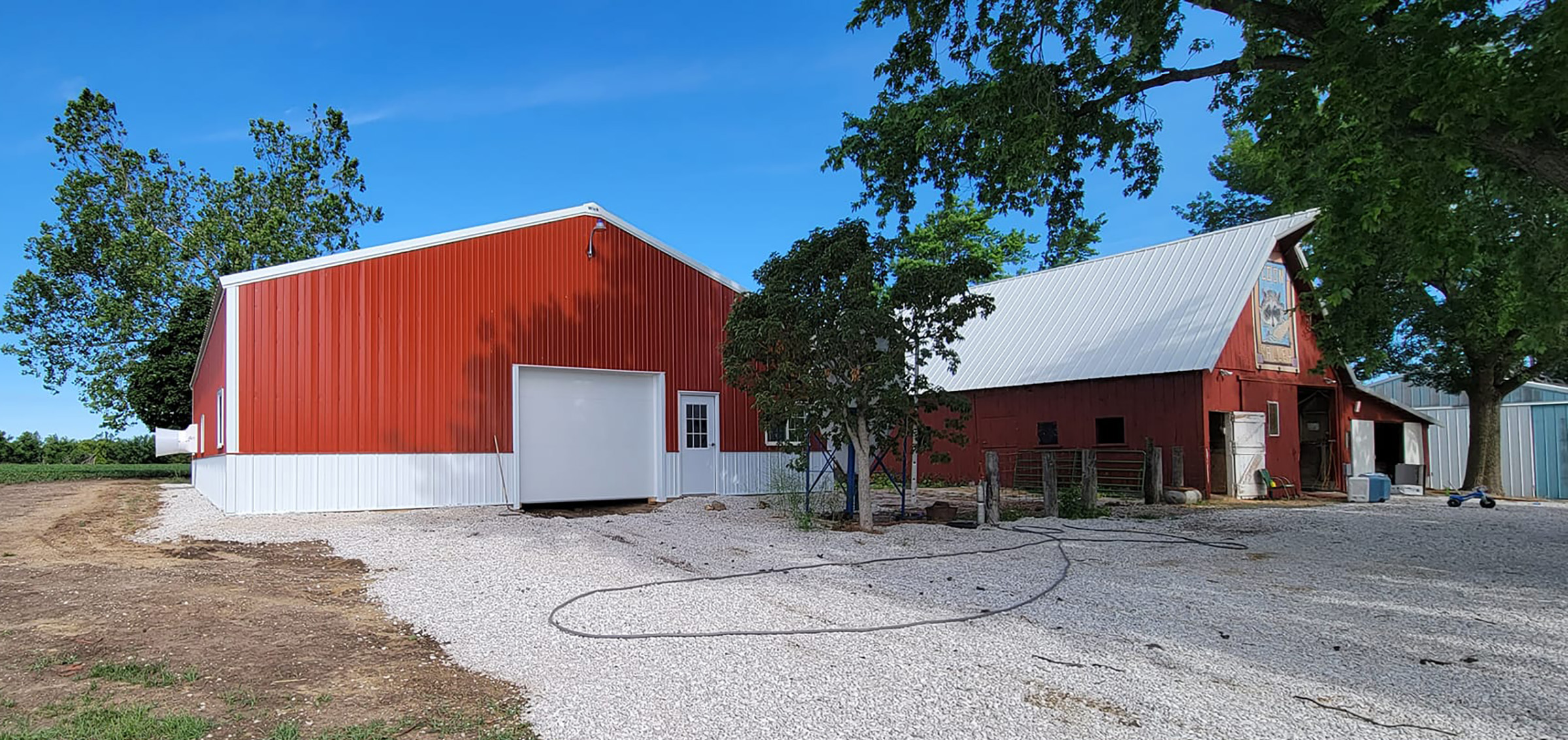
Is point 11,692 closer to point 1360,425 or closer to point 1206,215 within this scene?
point 1360,425

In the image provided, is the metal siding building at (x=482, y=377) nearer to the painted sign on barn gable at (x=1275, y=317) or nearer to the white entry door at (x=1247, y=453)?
the white entry door at (x=1247, y=453)

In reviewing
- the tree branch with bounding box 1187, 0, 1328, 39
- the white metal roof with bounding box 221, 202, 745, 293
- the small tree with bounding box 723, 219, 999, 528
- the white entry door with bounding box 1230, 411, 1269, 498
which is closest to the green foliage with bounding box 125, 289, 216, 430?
the white metal roof with bounding box 221, 202, 745, 293

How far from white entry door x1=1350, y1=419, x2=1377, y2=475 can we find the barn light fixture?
688 inches

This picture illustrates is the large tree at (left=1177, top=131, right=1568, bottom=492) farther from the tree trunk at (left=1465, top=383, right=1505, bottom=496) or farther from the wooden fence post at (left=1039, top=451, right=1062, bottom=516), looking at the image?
the tree trunk at (left=1465, top=383, right=1505, bottom=496)

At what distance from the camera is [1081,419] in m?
18.8

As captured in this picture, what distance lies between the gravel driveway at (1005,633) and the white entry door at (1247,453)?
6.78 m

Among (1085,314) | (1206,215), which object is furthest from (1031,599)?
(1206,215)

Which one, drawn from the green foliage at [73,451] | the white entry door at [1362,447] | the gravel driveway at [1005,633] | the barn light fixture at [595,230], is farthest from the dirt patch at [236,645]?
the green foliage at [73,451]

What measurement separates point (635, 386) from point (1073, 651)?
37.0 feet

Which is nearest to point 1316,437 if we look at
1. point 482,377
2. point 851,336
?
point 851,336

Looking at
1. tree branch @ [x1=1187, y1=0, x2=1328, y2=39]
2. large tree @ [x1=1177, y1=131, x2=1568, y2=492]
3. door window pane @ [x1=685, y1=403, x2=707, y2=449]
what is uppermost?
tree branch @ [x1=1187, y1=0, x2=1328, y2=39]

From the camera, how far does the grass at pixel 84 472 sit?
25203mm

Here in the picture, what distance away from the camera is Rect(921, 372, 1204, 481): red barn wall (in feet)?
Answer: 55.7

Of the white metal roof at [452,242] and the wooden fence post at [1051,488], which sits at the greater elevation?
the white metal roof at [452,242]
